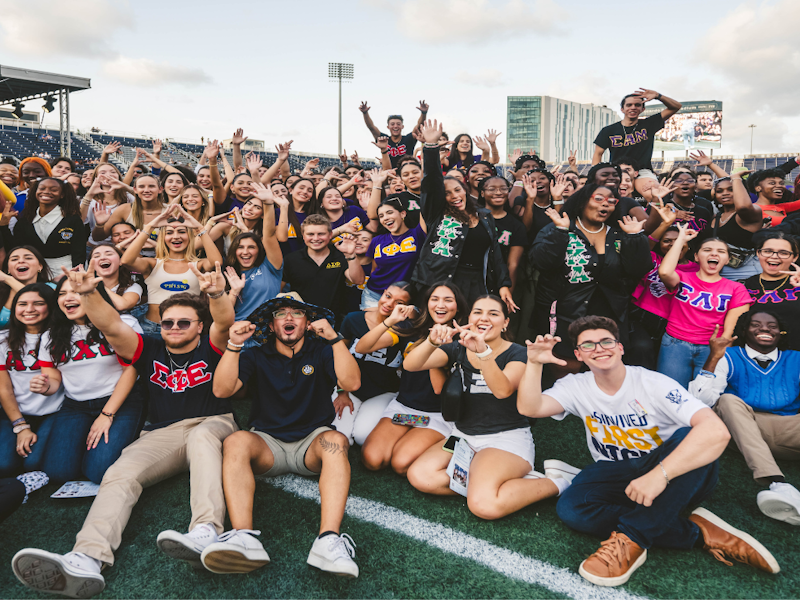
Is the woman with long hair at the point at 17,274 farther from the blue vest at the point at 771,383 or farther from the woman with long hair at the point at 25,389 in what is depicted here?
the blue vest at the point at 771,383

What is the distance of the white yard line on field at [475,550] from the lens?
8.06 feet

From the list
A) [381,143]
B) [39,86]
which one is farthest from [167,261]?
[39,86]

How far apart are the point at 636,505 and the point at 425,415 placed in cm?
151

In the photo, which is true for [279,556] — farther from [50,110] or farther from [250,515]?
[50,110]

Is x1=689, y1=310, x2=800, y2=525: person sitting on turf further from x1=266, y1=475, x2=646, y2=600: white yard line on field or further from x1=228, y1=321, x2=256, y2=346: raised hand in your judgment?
x1=228, y1=321, x2=256, y2=346: raised hand

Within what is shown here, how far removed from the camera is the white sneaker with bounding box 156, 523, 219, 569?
2.30 m

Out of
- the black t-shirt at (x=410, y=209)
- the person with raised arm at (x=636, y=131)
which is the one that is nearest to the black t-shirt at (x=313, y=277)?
the black t-shirt at (x=410, y=209)

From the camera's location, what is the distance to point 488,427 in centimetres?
335

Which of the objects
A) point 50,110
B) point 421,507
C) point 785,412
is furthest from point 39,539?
point 50,110

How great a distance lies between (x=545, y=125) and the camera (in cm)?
11112

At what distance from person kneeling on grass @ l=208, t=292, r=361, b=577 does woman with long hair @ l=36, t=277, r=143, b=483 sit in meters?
0.87

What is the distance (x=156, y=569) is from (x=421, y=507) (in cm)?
152

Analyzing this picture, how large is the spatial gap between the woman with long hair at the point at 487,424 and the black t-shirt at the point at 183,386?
53.1 inches

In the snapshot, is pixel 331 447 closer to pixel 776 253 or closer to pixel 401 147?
pixel 776 253
